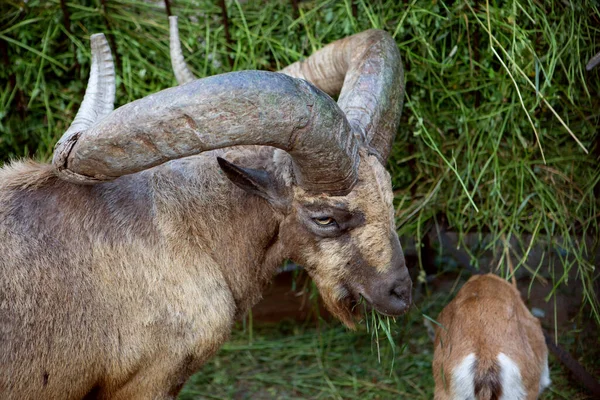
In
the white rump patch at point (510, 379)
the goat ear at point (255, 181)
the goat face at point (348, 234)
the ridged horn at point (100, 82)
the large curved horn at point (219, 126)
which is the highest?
the ridged horn at point (100, 82)

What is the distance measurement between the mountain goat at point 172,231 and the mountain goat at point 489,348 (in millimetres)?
920

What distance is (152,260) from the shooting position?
4270mm

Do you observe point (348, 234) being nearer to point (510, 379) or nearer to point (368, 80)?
point (368, 80)

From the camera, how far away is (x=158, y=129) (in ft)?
11.9

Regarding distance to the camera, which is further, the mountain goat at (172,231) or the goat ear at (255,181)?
the goat ear at (255,181)

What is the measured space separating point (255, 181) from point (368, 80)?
1083 millimetres

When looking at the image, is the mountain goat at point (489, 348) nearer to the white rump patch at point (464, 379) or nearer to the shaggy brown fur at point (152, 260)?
the white rump patch at point (464, 379)

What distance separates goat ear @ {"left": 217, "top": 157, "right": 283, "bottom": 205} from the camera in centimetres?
412

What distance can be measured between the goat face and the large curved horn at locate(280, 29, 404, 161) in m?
0.36

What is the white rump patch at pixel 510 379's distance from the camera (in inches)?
191

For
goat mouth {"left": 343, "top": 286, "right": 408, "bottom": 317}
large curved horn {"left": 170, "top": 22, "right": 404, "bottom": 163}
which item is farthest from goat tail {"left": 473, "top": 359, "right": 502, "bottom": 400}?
large curved horn {"left": 170, "top": 22, "right": 404, "bottom": 163}

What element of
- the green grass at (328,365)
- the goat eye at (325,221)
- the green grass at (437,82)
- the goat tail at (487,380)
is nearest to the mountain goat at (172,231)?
the goat eye at (325,221)

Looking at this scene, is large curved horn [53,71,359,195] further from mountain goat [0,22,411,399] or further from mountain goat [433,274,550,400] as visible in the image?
mountain goat [433,274,550,400]

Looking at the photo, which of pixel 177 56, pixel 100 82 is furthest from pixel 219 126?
pixel 177 56
